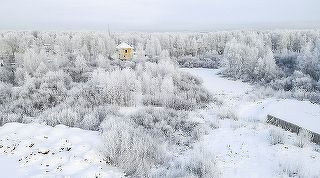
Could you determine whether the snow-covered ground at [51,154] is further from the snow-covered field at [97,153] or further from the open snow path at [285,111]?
the open snow path at [285,111]

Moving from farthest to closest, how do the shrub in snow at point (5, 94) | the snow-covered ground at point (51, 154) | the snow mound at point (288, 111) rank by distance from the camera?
the shrub in snow at point (5, 94) → the snow mound at point (288, 111) → the snow-covered ground at point (51, 154)

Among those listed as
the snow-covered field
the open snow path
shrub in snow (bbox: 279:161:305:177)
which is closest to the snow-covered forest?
the snow-covered field

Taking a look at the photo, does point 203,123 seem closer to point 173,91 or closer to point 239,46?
point 173,91

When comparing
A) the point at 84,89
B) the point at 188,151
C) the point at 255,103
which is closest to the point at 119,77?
the point at 84,89

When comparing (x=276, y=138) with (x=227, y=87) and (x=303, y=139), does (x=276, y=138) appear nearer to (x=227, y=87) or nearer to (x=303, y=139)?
(x=303, y=139)

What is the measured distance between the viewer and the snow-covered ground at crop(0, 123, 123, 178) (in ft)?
31.4

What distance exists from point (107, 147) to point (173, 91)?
18131 mm

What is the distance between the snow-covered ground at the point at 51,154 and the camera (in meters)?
9.57

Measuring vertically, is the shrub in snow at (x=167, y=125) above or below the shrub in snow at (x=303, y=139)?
below

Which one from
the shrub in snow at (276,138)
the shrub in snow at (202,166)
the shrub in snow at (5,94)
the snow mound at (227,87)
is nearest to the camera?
the shrub in snow at (202,166)

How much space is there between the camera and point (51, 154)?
10.7m

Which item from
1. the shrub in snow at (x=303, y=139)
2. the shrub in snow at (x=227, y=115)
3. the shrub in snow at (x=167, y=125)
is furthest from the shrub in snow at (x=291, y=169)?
the shrub in snow at (x=227, y=115)

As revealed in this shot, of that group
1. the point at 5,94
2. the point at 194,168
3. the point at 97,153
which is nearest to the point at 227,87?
the point at 5,94

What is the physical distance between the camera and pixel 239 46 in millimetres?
53312
